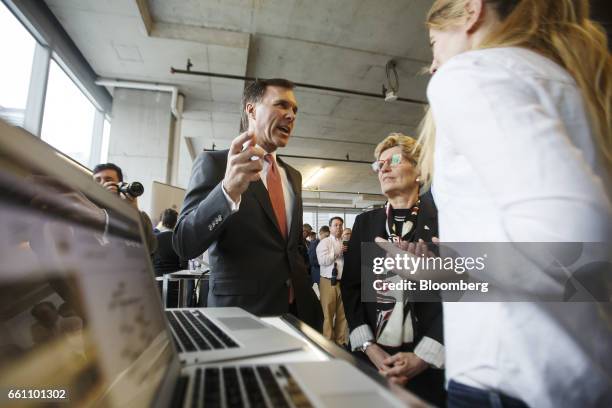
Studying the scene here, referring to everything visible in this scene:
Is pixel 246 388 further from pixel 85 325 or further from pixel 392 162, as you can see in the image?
pixel 392 162

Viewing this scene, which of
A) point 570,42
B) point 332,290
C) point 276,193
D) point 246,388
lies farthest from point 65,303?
point 332,290

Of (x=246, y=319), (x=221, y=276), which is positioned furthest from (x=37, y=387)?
(x=221, y=276)

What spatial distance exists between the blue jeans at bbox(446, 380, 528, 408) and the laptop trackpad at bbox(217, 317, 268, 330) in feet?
1.21

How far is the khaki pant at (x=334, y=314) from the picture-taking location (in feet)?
13.8

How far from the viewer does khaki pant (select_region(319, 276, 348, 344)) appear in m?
4.20

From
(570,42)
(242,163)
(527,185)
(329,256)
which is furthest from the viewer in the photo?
(329,256)

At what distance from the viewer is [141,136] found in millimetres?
4754

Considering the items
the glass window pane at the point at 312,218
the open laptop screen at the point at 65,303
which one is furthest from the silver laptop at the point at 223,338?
the glass window pane at the point at 312,218

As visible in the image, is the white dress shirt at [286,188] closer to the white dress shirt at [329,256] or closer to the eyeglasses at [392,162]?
the eyeglasses at [392,162]

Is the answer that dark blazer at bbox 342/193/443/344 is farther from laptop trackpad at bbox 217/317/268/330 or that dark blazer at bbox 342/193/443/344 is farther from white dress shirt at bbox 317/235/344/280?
white dress shirt at bbox 317/235/344/280

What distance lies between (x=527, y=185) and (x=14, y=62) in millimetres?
4213

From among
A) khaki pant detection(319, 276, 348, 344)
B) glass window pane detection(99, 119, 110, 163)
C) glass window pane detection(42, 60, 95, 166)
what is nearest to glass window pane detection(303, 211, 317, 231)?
khaki pant detection(319, 276, 348, 344)

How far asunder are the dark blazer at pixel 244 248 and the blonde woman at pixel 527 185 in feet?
2.56

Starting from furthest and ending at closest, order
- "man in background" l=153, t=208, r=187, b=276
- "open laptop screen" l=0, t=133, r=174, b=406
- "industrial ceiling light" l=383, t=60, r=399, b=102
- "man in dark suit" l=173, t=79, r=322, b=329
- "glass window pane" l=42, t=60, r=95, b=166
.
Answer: "industrial ceiling light" l=383, t=60, r=399, b=102
"glass window pane" l=42, t=60, r=95, b=166
"man in background" l=153, t=208, r=187, b=276
"man in dark suit" l=173, t=79, r=322, b=329
"open laptop screen" l=0, t=133, r=174, b=406
